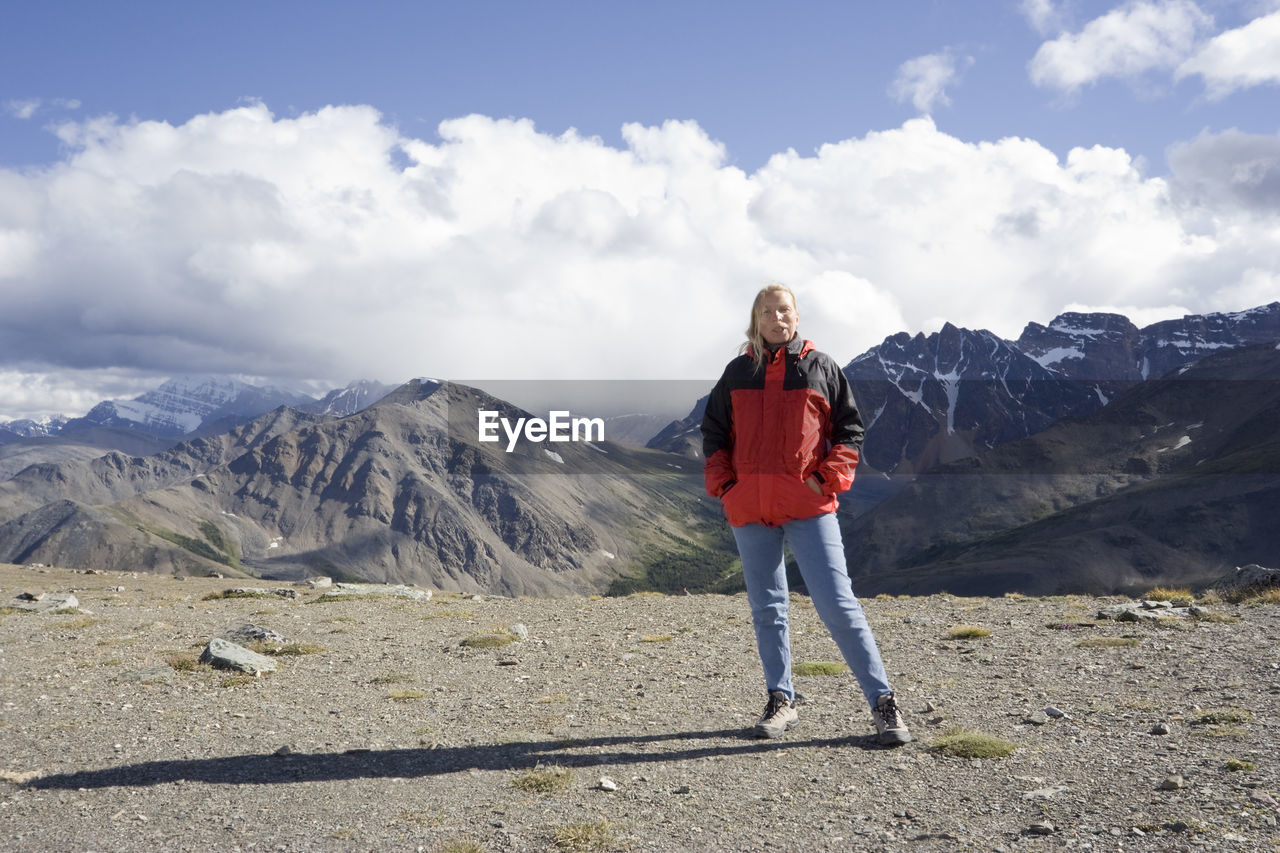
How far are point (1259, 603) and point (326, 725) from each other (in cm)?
1981

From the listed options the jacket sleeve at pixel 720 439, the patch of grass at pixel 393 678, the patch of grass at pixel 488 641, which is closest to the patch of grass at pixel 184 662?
the patch of grass at pixel 393 678

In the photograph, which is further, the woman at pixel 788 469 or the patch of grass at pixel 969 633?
the patch of grass at pixel 969 633

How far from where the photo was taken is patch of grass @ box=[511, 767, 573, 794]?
779 centimetres

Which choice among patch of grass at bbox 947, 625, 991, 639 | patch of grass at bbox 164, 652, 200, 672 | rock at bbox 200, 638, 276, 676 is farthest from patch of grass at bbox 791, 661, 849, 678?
patch of grass at bbox 164, 652, 200, 672

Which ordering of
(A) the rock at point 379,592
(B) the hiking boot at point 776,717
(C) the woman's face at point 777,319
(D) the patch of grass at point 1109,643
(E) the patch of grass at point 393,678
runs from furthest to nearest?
(A) the rock at point 379,592 → (D) the patch of grass at point 1109,643 → (E) the patch of grass at point 393,678 → (B) the hiking boot at point 776,717 → (C) the woman's face at point 777,319

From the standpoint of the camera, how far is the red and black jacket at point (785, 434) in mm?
8641

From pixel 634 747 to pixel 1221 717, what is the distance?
21.3 ft

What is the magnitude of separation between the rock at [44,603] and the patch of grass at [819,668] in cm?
2151

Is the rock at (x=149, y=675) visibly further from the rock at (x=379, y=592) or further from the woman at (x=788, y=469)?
the rock at (x=379, y=592)

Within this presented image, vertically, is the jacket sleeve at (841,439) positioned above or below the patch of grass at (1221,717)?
above

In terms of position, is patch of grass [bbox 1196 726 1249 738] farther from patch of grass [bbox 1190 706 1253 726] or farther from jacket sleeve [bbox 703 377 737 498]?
jacket sleeve [bbox 703 377 737 498]

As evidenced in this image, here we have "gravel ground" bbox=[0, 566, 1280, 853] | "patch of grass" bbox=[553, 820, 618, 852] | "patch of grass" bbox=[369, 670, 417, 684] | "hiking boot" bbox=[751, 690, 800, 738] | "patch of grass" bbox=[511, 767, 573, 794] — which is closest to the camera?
"patch of grass" bbox=[553, 820, 618, 852]

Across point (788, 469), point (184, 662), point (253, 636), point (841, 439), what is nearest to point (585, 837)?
point (788, 469)

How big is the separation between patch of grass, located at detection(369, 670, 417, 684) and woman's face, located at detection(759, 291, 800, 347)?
27.7 ft
